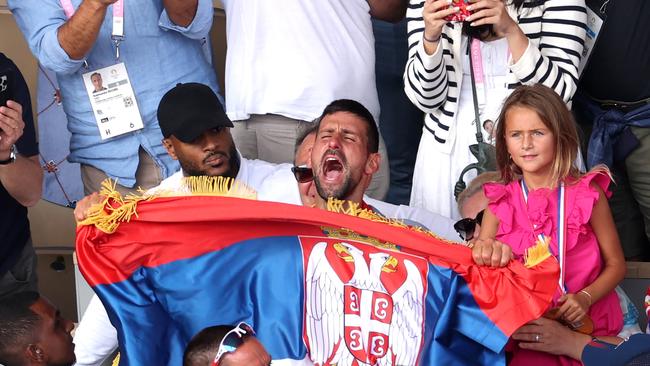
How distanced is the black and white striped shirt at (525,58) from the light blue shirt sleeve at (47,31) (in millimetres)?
1376

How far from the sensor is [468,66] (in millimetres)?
4129

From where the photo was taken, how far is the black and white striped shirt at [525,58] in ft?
12.9

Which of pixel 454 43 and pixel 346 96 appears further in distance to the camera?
pixel 346 96

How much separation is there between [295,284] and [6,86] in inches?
60.4

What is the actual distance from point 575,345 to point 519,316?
0.32 metres

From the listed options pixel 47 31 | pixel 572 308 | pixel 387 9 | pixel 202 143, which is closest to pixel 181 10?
pixel 47 31

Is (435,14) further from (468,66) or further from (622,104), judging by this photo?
(622,104)

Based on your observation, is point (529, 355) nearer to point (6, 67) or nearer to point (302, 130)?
point (302, 130)

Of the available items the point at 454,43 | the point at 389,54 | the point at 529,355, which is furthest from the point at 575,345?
the point at 389,54

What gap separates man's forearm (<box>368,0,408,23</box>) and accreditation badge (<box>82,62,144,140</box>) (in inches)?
43.0

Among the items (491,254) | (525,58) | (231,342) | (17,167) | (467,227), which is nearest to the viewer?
(231,342)

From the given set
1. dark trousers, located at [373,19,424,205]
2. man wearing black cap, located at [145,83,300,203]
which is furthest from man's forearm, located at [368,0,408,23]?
man wearing black cap, located at [145,83,300,203]

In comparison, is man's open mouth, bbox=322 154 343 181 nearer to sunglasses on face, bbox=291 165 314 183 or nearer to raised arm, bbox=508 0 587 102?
sunglasses on face, bbox=291 165 314 183

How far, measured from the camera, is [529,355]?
11.4ft
